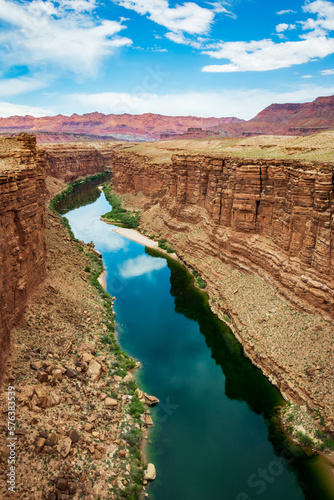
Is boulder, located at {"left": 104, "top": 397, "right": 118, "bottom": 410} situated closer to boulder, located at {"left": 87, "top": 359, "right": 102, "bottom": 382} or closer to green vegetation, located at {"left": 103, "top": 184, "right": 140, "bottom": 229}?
boulder, located at {"left": 87, "top": 359, "right": 102, "bottom": 382}

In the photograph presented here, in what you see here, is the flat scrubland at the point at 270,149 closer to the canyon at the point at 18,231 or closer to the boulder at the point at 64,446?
the canyon at the point at 18,231

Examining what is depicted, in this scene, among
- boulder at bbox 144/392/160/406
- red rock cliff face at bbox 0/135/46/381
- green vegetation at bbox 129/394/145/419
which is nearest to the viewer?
red rock cliff face at bbox 0/135/46/381

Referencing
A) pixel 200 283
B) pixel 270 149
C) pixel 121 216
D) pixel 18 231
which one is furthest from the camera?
pixel 121 216

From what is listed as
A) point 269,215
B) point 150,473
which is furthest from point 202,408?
point 269,215

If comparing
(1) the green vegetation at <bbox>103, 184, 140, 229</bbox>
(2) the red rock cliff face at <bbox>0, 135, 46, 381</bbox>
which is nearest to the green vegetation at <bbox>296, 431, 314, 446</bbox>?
(2) the red rock cliff face at <bbox>0, 135, 46, 381</bbox>

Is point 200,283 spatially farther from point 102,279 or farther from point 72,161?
point 72,161

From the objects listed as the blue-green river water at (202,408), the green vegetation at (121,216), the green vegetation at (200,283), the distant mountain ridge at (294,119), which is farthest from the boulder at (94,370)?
the distant mountain ridge at (294,119)

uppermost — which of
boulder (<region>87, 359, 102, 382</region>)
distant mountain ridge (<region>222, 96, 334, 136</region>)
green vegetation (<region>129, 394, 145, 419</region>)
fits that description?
distant mountain ridge (<region>222, 96, 334, 136</region>)
